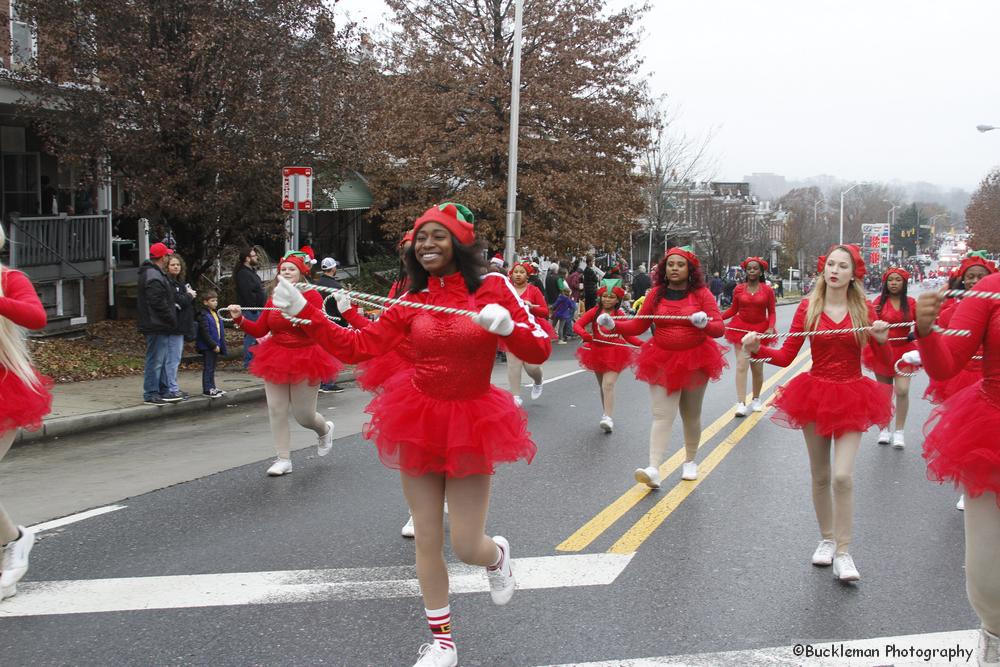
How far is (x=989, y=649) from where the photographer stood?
3.99 metres

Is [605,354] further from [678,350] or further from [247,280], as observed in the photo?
[247,280]

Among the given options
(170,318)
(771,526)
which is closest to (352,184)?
(170,318)

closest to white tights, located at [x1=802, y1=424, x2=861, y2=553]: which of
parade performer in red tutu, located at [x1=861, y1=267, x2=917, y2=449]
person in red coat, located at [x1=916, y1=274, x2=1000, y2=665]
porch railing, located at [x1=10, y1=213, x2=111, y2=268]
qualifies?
person in red coat, located at [x1=916, y1=274, x2=1000, y2=665]

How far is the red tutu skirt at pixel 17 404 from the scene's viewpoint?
5113mm

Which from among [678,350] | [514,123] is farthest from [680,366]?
[514,123]

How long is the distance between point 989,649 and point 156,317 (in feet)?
33.6

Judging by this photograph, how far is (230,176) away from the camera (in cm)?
1586

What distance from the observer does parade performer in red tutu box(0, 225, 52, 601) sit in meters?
5.10

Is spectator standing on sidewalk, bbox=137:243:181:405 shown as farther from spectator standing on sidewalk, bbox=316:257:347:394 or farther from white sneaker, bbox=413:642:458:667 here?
white sneaker, bbox=413:642:458:667

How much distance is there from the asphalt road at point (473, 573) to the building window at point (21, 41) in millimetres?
9898

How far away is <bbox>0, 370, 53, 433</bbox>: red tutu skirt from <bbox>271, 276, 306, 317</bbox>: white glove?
172 cm

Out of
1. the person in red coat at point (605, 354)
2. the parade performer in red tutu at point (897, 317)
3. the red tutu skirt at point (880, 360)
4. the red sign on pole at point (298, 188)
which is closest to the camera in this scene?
the red tutu skirt at point (880, 360)

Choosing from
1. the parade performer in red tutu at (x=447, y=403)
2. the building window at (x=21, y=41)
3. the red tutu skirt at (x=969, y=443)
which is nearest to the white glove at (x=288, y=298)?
the parade performer in red tutu at (x=447, y=403)

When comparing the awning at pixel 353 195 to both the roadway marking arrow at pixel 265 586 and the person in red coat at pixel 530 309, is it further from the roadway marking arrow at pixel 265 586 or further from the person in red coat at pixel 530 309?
the roadway marking arrow at pixel 265 586
